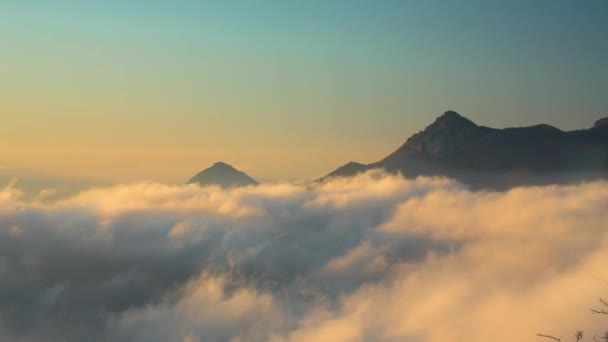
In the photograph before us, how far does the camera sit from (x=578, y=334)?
2030cm

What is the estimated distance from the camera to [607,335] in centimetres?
1995

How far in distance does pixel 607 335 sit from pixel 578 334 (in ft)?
3.34
